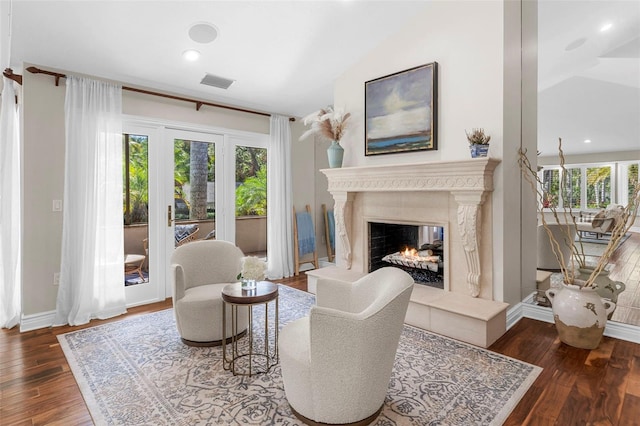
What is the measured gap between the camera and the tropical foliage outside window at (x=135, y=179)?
12.9 feet

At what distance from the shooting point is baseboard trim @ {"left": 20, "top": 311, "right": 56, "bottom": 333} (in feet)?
10.8

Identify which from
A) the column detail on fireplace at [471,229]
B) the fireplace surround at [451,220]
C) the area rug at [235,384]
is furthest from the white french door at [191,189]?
the column detail on fireplace at [471,229]

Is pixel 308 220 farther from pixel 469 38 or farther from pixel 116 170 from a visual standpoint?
pixel 469 38

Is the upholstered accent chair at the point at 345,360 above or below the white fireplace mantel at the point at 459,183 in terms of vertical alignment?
below

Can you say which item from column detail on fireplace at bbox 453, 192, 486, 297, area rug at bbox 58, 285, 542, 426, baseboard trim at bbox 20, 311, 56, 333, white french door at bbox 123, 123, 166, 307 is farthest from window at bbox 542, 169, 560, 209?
baseboard trim at bbox 20, 311, 56, 333

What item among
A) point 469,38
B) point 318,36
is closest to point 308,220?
point 318,36

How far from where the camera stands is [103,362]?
104 inches

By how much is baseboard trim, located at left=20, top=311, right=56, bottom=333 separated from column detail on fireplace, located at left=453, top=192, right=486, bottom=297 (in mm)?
4100

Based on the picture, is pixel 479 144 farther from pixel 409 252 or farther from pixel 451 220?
pixel 409 252

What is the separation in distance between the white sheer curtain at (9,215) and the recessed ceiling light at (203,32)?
1947 millimetres

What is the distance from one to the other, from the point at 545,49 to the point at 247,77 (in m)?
3.19

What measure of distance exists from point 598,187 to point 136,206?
477 cm

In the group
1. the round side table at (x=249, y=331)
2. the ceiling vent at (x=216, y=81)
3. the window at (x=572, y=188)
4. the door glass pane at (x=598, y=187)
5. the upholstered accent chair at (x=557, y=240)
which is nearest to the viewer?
the round side table at (x=249, y=331)

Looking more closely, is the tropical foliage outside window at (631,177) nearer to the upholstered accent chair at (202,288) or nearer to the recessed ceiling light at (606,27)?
the recessed ceiling light at (606,27)
